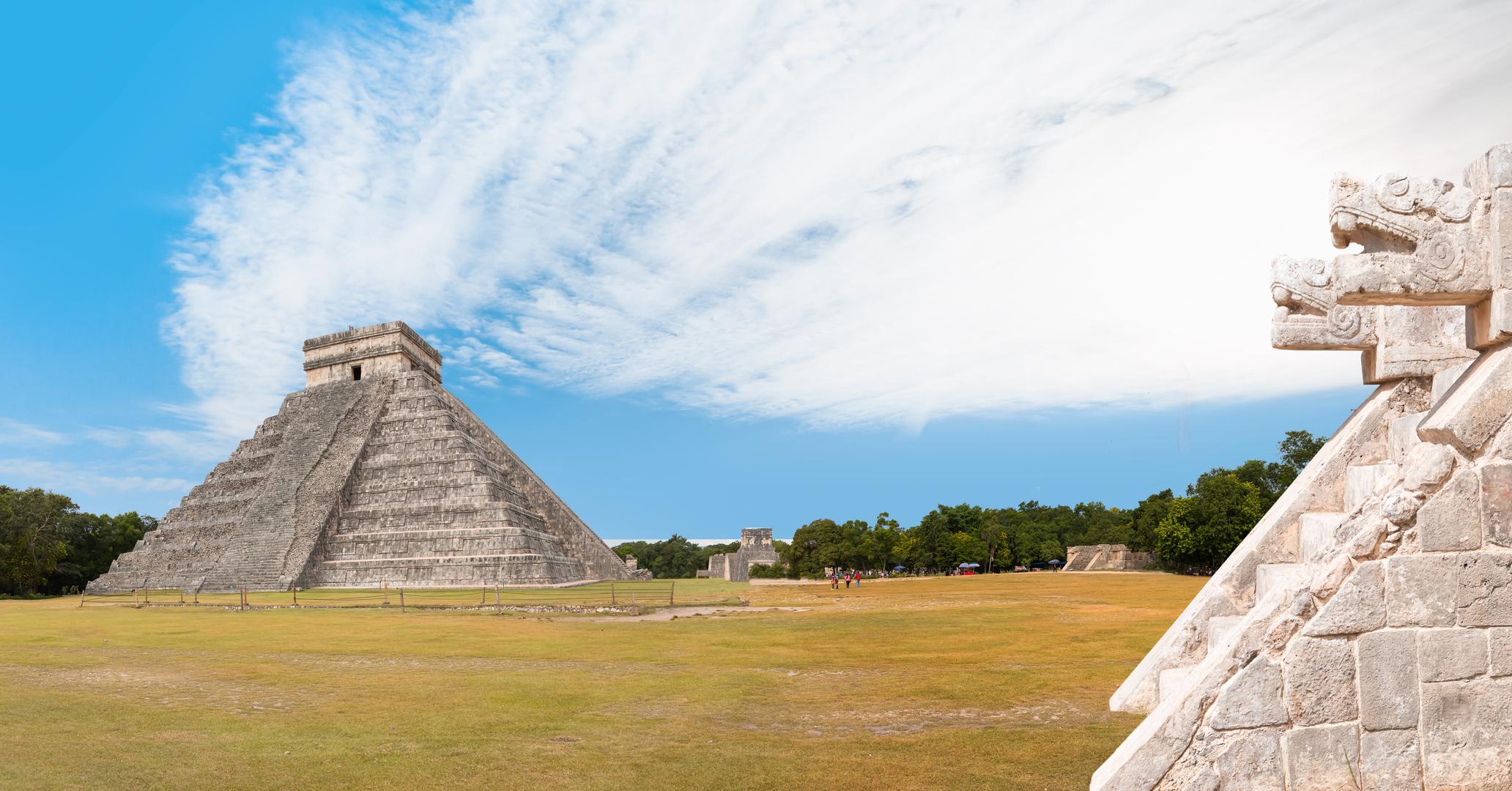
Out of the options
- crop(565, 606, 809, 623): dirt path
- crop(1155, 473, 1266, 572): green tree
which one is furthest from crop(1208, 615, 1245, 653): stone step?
crop(1155, 473, 1266, 572): green tree

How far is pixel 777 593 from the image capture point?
31.3 metres

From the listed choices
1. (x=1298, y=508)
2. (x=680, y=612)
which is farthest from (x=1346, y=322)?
(x=680, y=612)

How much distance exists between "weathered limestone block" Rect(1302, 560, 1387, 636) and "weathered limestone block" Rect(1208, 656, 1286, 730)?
0.27m

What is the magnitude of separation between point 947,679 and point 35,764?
7.38m

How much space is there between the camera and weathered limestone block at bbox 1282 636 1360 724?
3924 mm

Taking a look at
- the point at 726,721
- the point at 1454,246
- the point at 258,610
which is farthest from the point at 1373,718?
the point at 258,610

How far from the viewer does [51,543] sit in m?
41.6

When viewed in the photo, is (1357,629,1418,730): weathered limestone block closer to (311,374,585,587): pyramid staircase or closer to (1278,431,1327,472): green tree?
(311,374,585,587): pyramid staircase

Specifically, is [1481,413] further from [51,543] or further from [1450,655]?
[51,543]

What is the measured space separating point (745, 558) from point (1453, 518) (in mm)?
55430

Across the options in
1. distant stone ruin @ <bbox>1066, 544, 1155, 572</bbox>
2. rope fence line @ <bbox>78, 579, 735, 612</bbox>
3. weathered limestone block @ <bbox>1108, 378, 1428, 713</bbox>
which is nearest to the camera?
weathered limestone block @ <bbox>1108, 378, 1428, 713</bbox>

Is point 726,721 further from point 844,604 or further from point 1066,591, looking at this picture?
point 1066,591

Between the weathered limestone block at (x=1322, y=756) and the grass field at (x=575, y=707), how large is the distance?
1300 millimetres

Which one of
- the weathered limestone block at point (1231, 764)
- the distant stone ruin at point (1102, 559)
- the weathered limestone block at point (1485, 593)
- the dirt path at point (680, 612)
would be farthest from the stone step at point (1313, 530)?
the distant stone ruin at point (1102, 559)
